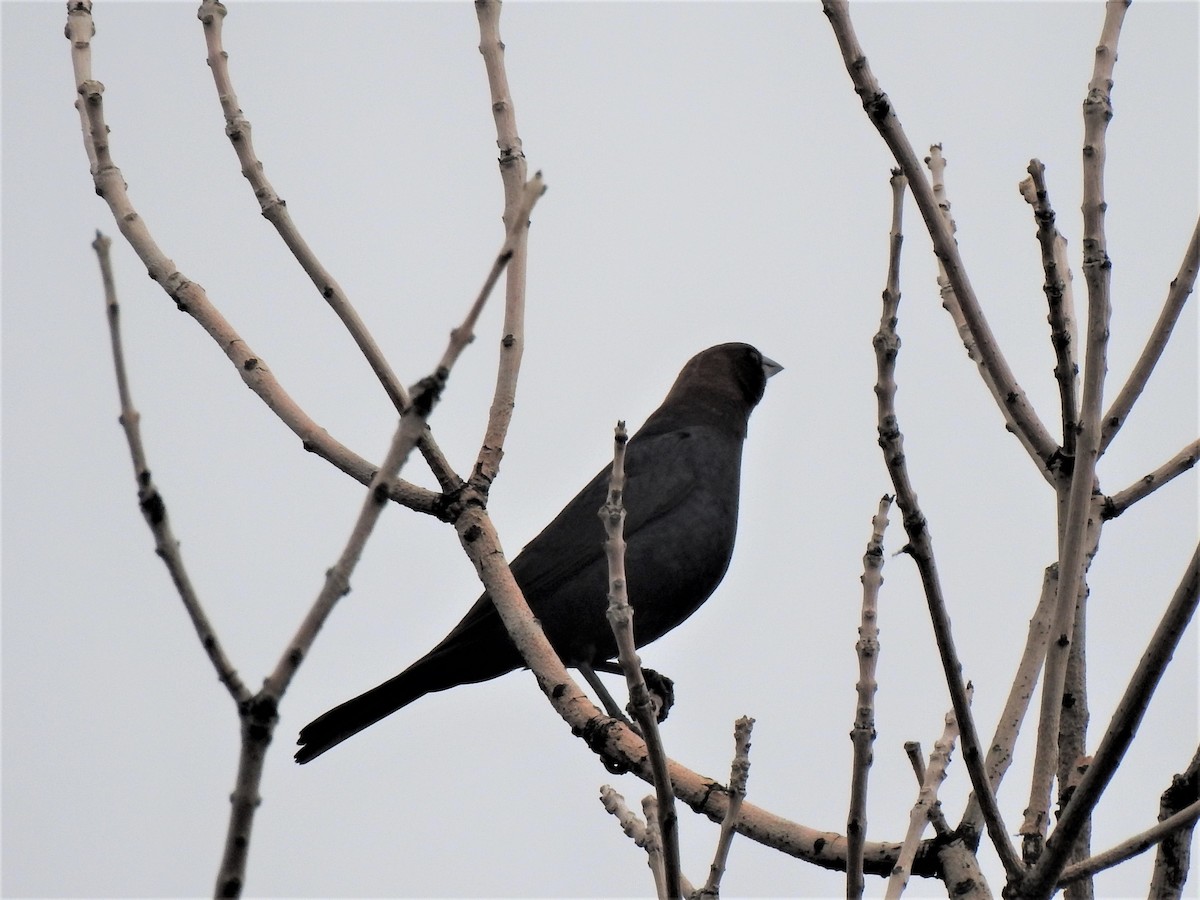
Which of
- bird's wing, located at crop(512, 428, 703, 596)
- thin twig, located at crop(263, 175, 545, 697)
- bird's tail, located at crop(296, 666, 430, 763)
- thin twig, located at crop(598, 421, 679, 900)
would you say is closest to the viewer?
thin twig, located at crop(263, 175, 545, 697)

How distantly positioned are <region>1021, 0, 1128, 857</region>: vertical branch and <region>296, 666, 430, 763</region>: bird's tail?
2.85 m

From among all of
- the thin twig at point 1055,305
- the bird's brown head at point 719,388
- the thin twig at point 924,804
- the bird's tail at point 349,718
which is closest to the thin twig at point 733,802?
the thin twig at point 924,804

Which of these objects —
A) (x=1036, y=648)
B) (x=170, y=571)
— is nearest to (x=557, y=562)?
(x=1036, y=648)

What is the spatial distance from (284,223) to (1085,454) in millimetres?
1980

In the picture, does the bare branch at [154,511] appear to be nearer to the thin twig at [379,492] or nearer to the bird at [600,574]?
the thin twig at [379,492]

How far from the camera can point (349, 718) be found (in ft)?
16.3

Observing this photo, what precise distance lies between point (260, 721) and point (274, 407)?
81.1 inches

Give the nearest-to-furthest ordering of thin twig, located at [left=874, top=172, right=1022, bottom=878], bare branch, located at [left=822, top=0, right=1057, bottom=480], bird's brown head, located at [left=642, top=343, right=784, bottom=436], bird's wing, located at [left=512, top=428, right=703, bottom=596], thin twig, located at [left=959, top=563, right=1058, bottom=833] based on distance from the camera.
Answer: thin twig, located at [left=874, top=172, right=1022, bottom=878]
bare branch, located at [left=822, top=0, right=1057, bottom=480]
thin twig, located at [left=959, top=563, right=1058, bottom=833]
bird's wing, located at [left=512, top=428, right=703, bottom=596]
bird's brown head, located at [left=642, top=343, right=784, bottom=436]

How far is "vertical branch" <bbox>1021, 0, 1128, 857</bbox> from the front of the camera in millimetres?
2553

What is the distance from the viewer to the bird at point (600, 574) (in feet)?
16.5

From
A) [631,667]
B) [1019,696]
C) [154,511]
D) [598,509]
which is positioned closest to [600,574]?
[598,509]

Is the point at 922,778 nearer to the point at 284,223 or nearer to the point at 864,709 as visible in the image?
the point at 864,709

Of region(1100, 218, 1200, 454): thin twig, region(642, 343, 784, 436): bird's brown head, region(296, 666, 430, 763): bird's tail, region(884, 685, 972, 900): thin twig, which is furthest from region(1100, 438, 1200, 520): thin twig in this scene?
region(642, 343, 784, 436): bird's brown head

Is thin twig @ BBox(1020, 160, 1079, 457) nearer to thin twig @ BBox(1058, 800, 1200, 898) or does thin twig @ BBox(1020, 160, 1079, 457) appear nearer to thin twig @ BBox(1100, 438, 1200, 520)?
thin twig @ BBox(1100, 438, 1200, 520)
